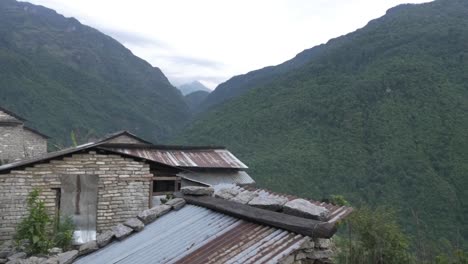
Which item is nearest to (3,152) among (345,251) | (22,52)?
(345,251)

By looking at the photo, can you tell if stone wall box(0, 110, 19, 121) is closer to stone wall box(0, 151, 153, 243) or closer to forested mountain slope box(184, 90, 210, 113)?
stone wall box(0, 151, 153, 243)

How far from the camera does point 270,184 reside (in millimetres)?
29625

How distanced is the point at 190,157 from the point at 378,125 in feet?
78.4

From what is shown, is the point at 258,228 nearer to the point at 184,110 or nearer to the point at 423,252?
the point at 423,252

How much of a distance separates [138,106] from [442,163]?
70.1 meters

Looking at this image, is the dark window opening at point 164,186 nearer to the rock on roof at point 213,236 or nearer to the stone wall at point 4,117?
the rock on roof at point 213,236

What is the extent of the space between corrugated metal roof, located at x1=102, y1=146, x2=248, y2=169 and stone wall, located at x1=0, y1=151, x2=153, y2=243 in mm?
4305

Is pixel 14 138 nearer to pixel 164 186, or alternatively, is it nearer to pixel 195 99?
pixel 164 186

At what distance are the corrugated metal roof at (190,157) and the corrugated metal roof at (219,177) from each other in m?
0.36

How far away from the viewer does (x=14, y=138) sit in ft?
75.8

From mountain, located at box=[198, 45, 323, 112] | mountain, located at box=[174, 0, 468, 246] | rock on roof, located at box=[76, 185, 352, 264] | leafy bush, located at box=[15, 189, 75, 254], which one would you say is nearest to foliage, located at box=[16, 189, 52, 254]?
leafy bush, located at box=[15, 189, 75, 254]

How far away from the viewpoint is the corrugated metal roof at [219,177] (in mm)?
15622

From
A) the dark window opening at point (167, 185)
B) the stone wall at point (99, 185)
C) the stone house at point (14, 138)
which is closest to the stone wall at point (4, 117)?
the stone house at point (14, 138)

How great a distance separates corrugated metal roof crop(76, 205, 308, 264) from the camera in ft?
12.5
